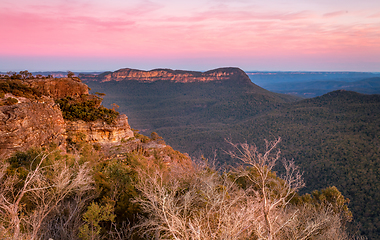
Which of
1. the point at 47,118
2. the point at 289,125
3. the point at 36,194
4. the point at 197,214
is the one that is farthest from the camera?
the point at 289,125

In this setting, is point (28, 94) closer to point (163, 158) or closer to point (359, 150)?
point (163, 158)

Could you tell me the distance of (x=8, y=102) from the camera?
617 inches

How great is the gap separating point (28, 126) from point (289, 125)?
6104 centimetres

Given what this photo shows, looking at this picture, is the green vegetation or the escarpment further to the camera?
A: the green vegetation

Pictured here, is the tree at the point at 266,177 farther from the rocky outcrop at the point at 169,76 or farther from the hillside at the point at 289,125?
the rocky outcrop at the point at 169,76

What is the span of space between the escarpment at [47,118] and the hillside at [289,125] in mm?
13671

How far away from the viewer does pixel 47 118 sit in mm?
17594

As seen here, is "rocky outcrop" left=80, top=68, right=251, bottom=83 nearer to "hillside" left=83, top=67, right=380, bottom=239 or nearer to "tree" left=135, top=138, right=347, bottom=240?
"hillside" left=83, top=67, right=380, bottom=239

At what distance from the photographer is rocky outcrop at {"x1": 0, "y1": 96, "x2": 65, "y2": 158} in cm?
1370

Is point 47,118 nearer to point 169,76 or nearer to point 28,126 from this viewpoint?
point 28,126

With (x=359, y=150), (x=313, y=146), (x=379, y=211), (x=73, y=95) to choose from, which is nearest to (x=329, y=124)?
(x=313, y=146)

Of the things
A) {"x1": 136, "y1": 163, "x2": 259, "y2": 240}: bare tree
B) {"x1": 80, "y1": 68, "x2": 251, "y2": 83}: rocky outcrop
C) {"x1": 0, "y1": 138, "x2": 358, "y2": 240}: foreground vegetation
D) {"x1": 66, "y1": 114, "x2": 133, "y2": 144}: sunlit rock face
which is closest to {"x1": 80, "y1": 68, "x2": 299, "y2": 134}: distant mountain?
{"x1": 80, "y1": 68, "x2": 251, "y2": 83}: rocky outcrop

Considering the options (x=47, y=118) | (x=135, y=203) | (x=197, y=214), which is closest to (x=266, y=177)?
(x=197, y=214)

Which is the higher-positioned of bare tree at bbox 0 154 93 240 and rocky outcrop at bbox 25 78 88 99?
rocky outcrop at bbox 25 78 88 99
